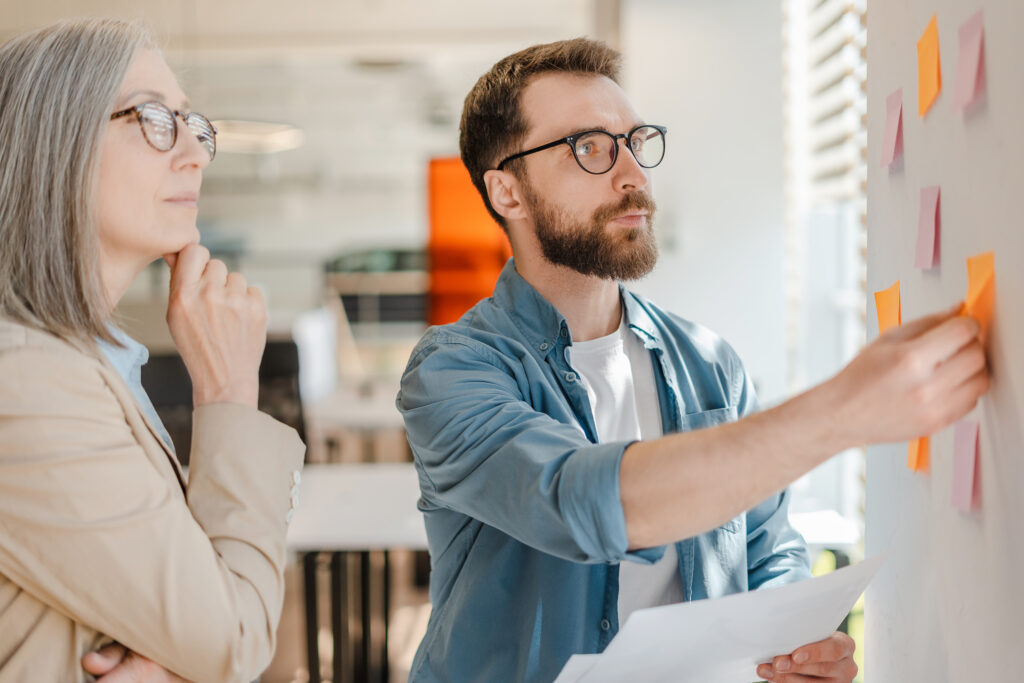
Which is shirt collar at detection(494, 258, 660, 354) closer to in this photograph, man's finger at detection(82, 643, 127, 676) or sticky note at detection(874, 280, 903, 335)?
sticky note at detection(874, 280, 903, 335)

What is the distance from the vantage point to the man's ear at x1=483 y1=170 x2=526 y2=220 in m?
1.54

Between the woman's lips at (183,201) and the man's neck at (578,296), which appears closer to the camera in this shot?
the woman's lips at (183,201)

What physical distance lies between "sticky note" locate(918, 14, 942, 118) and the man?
267 mm

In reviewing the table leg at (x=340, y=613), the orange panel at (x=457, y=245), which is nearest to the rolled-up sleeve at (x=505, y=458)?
the table leg at (x=340, y=613)

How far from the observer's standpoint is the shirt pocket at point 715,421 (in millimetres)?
1379

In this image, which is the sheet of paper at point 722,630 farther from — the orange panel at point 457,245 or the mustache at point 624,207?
the orange panel at point 457,245

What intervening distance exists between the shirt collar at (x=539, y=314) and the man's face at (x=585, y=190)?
69 mm

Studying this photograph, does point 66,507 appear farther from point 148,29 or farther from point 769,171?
point 769,171

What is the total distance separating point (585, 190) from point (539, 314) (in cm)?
21

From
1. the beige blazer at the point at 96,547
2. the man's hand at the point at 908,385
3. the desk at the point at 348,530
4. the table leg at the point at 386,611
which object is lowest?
the table leg at the point at 386,611

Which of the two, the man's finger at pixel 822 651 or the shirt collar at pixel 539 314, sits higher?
the shirt collar at pixel 539 314

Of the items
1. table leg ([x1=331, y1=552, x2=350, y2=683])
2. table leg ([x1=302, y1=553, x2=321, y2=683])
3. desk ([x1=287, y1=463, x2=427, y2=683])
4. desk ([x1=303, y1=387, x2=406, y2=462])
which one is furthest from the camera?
desk ([x1=303, y1=387, x2=406, y2=462])

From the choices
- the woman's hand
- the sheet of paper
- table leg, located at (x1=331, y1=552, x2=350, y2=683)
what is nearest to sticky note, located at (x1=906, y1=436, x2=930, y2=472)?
the sheet of paper

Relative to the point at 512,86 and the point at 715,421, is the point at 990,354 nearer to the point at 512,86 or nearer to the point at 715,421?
the point at 715,421
